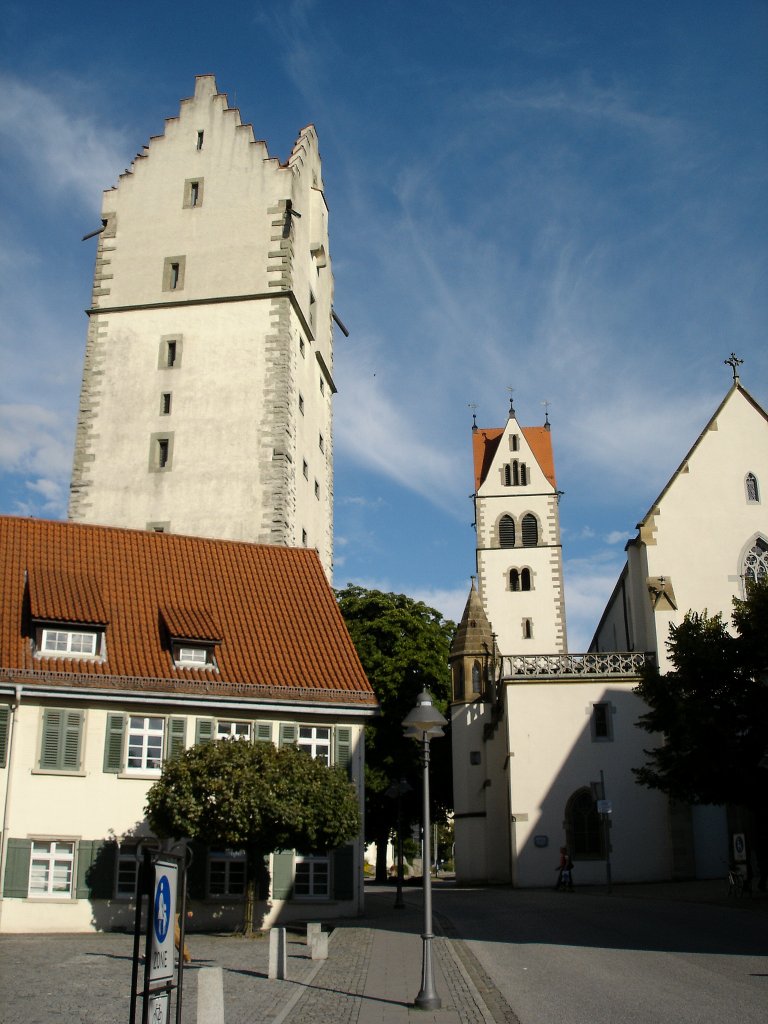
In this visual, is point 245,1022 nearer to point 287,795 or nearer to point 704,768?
point 287,795

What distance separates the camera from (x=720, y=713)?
24484 millimetres

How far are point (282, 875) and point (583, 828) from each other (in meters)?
13.8

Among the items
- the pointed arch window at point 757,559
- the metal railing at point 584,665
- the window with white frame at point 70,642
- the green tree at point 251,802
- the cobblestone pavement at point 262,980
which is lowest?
the cobblestone pavement at point 262,980

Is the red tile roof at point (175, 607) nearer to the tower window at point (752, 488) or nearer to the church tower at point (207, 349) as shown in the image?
the church tower at point (207, 349)

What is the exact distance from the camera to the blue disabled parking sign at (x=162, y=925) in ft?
24.2

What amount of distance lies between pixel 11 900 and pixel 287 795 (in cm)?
645

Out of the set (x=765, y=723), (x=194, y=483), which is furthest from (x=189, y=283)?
(x=765, y=723)

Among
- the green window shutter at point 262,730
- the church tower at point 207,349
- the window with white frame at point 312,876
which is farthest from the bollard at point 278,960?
the church tower at point 207,349

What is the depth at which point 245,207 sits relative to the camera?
3881 centimetres

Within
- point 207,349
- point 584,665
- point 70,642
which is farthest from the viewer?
point 207,349

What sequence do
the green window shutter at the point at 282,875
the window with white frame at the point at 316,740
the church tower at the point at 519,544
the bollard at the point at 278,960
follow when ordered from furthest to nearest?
the church tower at the point at 519,544 < the window with white frame at the point at 316,740 < the green window shutter at the point at 282,875 < the bollard at the point at 278,960

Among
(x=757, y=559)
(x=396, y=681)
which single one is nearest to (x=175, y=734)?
(x=396, y=681)

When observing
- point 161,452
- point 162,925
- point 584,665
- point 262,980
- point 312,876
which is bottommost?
point 262,980

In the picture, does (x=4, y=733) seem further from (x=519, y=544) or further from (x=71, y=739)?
(x=519, y=544)
